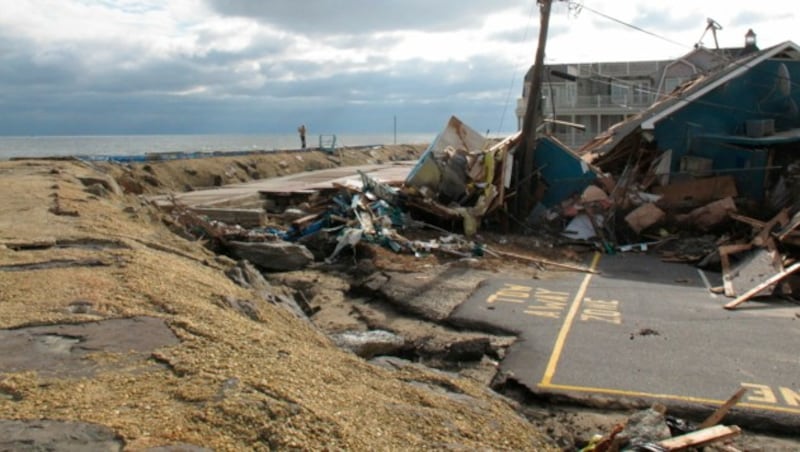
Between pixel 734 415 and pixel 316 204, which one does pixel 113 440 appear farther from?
pixel 316 204

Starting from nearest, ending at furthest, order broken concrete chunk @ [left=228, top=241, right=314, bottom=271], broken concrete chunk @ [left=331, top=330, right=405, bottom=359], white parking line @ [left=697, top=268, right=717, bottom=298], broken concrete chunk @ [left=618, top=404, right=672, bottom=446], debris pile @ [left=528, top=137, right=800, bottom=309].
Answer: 1. broken concrete chunk @ [left=618, top=404, right=672, bottom=446]
2. broken concrete chunk @ [left=331, top=330, right=405, bottom=359]
3. white parking line @ [left=697, top=268, right=717, bottom=298]
4. broken concrete chunk @ [left=228, top=241, right=314, bottom=271]
5. debris pile @ [left=528, top=137, right=800, bottom=309]

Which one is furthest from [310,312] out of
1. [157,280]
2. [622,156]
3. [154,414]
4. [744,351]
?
[622,156]

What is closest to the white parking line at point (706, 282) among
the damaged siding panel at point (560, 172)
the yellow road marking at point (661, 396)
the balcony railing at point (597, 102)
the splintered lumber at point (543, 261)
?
the splintered lumber at point (543, 261)

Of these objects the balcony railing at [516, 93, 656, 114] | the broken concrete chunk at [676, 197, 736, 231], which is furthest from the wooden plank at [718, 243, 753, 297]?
the balcony railing at [516, 93, 656, 114]

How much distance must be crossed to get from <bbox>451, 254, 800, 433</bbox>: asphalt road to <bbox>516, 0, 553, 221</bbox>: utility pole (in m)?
6.56

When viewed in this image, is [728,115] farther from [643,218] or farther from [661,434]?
[661,434]

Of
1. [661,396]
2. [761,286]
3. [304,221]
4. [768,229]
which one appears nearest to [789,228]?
[768,229]

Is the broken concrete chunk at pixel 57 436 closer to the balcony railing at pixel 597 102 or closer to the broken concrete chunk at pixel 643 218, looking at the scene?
the broken concrete chunk at pixel 643 218

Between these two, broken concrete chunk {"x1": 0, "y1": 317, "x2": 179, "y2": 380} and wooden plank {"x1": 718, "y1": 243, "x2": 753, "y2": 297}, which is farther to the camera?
wooden plank {"x1": 718, "y1": 243, "x2": 753, "y2": 297}

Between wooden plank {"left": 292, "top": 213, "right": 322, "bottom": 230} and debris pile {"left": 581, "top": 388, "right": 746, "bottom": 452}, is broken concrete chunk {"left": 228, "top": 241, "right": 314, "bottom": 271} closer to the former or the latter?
wooden plank {"left": 292, "top": 213, "right": 322, "bottom": 230}

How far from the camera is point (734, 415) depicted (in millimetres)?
6969

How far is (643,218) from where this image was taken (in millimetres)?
18734

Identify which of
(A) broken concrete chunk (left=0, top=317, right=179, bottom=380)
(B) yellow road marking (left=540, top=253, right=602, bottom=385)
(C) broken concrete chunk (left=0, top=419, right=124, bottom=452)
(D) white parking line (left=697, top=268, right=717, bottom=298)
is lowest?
(D) white parking line (left=697, top=268, right=717, bottom=298)

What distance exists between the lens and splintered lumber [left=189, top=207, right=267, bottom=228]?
719 inches
